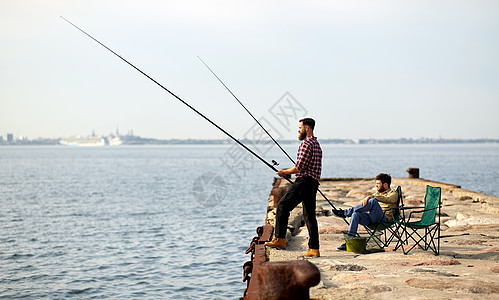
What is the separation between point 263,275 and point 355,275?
2.11 metres

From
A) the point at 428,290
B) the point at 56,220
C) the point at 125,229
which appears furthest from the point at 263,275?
the point at 56,220

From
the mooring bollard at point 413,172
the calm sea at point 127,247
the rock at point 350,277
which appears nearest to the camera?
the rock at point 350,277

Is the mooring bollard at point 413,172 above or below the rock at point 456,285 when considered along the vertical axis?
above

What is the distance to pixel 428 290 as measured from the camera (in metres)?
5.25

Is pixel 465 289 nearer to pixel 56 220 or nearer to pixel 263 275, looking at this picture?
pixel 263 275

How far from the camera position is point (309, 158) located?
6.93 meters

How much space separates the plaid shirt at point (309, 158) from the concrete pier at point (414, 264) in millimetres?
1075

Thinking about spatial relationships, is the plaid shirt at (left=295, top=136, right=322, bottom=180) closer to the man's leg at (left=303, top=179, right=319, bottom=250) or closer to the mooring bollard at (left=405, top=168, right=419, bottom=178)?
the man's leg at (left=303, top=179, right=319, bottom=250)

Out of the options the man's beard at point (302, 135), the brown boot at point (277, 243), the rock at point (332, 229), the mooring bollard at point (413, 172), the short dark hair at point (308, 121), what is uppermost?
the short dark hair at point (308, 121)

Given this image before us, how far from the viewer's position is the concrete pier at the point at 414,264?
5.20 m

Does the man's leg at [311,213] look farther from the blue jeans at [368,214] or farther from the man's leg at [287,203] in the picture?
the blue jeans at [368,214]

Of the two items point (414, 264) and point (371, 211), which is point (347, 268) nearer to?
point (414, 264)

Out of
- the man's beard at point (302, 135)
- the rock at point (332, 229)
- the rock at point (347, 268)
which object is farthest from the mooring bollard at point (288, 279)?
the rock at point (332, 229)

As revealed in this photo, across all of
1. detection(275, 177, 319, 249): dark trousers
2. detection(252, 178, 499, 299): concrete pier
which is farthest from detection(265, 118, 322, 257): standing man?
detection(252, 178, 499, 299): concrete pier
